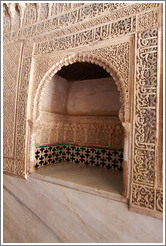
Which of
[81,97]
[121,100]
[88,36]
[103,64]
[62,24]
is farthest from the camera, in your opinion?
[81,97]

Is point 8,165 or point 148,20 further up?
point 148,20

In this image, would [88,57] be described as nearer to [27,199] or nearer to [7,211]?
[27,199]

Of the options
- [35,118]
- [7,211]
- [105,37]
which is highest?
[105,37]

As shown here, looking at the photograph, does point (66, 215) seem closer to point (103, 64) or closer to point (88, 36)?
point (103, 64)

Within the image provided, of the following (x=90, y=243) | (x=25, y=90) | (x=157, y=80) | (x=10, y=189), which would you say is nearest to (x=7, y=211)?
(x=10, y=189)

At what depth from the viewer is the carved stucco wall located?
5.31 ft

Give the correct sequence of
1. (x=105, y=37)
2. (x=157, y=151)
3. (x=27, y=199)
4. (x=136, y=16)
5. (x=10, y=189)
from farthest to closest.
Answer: (x=10, y=189), (x=27, y=199), (x=105, y=37), (x=136, y=16), (x=157, y=151)

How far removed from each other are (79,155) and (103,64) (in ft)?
6.76

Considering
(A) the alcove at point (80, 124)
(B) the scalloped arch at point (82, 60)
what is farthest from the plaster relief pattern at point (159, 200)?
(A) the alcove at point (80, 124)

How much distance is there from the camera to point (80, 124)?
11.4ft

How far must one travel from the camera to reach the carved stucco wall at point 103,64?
63.7 inches

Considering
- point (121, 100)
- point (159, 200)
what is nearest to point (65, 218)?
point (159, 200)

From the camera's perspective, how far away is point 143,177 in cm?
163

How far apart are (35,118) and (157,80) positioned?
71.2 inches
